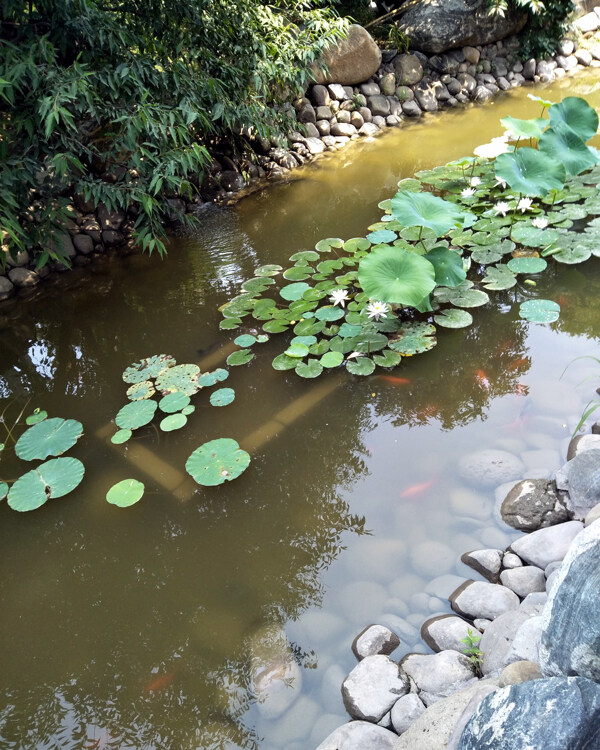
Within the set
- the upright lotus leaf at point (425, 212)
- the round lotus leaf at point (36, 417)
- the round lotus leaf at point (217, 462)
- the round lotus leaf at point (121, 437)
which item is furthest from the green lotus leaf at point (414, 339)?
→ the round lotus leaf at point (36, 417)

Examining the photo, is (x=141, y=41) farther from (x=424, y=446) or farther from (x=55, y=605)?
(x=55, y=605)

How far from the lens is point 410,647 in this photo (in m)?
1.96

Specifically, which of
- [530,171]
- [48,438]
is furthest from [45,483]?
[530,171]

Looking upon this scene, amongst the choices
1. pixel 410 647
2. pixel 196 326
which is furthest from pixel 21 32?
pixel 410 647

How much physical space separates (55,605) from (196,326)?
1.83 m

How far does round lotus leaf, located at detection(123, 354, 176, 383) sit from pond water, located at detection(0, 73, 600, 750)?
82mm

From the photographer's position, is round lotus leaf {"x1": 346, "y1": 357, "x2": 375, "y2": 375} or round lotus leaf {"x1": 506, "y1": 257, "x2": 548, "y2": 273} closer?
round lotus leaf {"x1": 346, "y1": 357, "x2": 375, "y2": 375}

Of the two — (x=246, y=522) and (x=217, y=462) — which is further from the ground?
(x=217, y=462)

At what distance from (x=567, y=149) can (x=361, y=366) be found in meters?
2.42

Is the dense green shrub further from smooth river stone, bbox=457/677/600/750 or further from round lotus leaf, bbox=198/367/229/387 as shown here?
smooth river stone, bbox=457/677/600/750

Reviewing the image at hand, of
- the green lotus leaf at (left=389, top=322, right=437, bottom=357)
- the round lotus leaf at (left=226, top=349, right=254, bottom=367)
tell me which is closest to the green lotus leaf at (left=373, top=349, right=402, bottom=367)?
the green lotus leaf at (left=389, top=322, right=437, bottom=357)

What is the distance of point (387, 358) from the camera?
3084 millimetres

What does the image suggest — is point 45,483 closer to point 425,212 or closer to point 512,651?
point 512,651

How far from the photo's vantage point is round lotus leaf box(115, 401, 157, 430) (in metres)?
2.86
